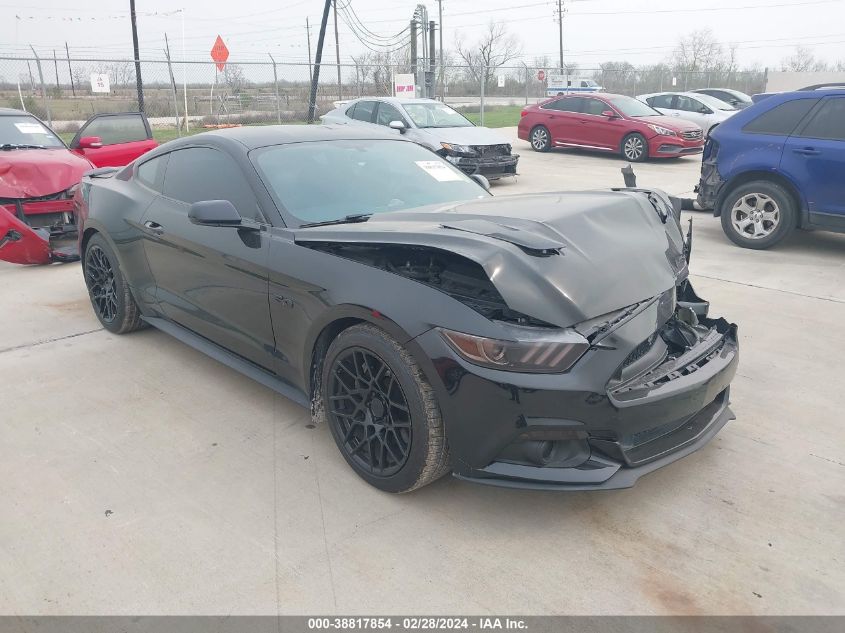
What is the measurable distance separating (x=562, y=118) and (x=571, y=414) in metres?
15.0

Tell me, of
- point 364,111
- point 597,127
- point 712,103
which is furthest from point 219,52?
point 712,103

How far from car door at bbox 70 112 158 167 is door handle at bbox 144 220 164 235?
5112 mm

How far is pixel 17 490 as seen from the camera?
10.2 feet

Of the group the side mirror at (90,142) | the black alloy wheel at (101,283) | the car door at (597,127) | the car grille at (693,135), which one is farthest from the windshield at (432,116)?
the black alloy wheel at (101,283)

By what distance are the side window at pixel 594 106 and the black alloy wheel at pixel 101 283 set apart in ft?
42.6

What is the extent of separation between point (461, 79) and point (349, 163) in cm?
3773

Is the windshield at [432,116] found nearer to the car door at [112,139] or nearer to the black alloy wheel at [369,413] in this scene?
the car door at [112,139]

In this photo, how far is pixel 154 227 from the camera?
4.33m

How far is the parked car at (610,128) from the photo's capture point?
14.7 m

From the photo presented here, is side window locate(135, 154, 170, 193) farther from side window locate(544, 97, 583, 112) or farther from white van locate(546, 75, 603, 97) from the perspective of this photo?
white van locate(546, 75, 603, 97)

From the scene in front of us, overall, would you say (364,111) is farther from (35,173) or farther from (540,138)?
(35,173)

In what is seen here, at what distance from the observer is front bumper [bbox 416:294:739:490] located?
249 centimetres

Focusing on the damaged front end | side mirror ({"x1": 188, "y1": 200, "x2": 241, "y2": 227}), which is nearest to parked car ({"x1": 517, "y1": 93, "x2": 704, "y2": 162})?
the damaged front end

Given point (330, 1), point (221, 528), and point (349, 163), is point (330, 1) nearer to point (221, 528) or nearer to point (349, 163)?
point (349, 163)
